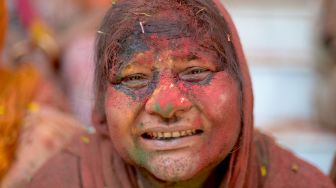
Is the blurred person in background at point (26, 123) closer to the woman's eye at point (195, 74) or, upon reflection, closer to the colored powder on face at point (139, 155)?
the colored powder on face at point (139, 155)

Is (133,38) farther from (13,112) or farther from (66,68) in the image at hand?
(66,68)

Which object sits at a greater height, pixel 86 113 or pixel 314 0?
pixel 314 0

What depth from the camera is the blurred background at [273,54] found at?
14.8 feet

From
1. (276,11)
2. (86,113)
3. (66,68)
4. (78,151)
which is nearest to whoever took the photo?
(78,151)

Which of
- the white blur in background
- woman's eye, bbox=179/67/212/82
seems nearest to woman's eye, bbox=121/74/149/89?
woman's eye, bbox=179/67/212/82

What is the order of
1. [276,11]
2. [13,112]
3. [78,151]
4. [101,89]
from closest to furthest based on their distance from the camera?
[101,89] → [78,151] → [13,112] → [276,11]

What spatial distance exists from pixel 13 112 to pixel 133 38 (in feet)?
3.14

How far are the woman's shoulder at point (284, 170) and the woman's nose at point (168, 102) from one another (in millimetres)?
467

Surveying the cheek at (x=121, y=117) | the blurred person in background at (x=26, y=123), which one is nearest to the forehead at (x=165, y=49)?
the cheek at (x=121, y=117)

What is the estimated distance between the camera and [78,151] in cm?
252

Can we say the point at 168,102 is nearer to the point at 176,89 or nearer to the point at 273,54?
the point at 176,89

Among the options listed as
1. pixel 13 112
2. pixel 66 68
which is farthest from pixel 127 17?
pixel 66 68

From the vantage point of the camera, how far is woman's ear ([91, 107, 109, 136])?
2465mm

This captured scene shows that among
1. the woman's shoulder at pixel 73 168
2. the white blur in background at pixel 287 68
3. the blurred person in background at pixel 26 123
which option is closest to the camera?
the woman's shoulder at pixel 73 168
